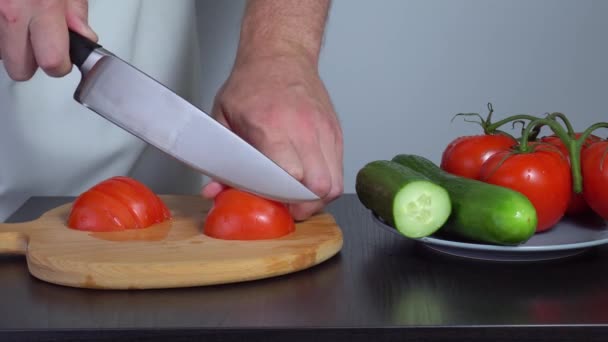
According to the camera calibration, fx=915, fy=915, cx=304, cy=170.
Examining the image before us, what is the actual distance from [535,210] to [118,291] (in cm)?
53

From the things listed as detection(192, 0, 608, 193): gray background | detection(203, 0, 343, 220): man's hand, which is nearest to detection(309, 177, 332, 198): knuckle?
detection(203, 0, 343, 220): man's hand

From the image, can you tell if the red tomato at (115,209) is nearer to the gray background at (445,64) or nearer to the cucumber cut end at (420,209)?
the cucumber cut end at (420,209)

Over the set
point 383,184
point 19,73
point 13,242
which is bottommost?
point 13,242

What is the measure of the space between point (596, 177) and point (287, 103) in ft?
1.52

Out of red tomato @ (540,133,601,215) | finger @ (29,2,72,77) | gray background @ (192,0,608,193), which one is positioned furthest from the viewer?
Result: gray background @ (192,0,608,193)

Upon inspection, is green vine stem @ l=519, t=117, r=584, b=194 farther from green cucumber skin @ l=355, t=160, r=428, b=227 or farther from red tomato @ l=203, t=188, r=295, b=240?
red tomato @ l=203, t=188, r=295, b=240

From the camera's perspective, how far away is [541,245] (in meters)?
1.13

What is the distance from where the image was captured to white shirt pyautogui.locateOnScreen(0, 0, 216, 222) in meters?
1.66

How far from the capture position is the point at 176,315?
0.98m

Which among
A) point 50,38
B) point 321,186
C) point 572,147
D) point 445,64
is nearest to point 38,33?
point 50,38

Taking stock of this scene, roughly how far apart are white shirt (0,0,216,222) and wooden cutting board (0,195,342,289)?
415mm

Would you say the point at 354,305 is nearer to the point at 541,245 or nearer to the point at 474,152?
the point at 541,245

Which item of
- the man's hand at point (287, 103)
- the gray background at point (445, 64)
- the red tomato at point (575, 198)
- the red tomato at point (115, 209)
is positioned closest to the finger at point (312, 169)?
the man's hand at point (287, 103)

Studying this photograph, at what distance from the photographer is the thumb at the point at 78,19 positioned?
3.99 feet
